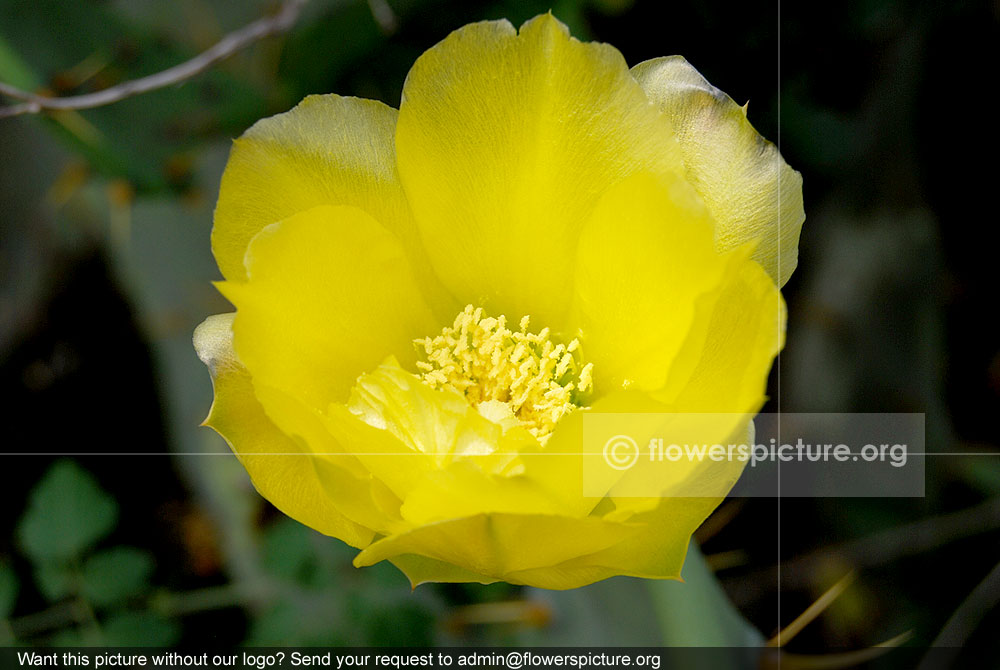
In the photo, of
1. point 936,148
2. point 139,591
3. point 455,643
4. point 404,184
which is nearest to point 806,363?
point 936,148

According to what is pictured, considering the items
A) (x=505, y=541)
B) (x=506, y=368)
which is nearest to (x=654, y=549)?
(x=505, y=541)

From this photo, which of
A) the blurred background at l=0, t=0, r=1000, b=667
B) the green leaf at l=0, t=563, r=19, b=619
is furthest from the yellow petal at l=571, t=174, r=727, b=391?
the green leaf at l=0, t=563, r=19, b=619

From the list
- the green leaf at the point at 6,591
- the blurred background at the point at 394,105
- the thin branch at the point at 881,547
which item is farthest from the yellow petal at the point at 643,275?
the green leaf at the point at 6,591

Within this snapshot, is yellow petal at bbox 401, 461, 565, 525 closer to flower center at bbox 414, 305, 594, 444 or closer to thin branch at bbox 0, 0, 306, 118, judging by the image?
flower center at bbox 414, 305, 594, 444

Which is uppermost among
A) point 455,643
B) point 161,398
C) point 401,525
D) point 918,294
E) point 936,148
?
point 936,148

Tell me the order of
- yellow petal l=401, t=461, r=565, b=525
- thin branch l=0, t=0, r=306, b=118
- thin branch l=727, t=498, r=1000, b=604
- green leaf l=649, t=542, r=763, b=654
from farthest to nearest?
thin branch l=727, t=498, r=1000, b=604
thin branch l=0, t=0, r=306, b=118
green leaf l=649, t=542, r=763, b=654
yellow petal l=401, t=461, r=565, b=525

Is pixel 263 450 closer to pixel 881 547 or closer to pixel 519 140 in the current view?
pixel 519 140

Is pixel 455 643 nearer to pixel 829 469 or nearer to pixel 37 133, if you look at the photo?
pixel 829 469
